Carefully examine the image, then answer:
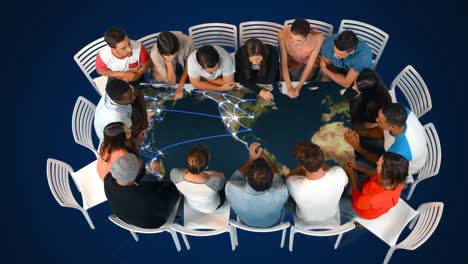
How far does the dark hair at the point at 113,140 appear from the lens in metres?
3.23

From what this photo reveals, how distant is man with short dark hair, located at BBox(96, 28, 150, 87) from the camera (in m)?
3.73

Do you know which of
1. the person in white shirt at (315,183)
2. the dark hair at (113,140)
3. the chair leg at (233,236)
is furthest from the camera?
the chair leg at (233,236)

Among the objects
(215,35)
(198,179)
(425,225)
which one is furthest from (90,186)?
(425,225)

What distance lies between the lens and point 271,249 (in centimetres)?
399

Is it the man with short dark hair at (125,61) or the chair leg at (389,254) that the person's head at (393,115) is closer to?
the chair leg at (389,254)

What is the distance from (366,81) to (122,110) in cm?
210

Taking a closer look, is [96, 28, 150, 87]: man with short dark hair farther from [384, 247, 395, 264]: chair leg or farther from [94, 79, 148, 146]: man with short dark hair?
[384, 247, 395, 264]: chair leg

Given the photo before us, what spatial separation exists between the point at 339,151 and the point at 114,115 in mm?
1931

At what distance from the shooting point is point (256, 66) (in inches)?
146

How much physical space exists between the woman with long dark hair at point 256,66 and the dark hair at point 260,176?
3.13ft

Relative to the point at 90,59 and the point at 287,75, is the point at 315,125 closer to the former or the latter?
the point at 287,75

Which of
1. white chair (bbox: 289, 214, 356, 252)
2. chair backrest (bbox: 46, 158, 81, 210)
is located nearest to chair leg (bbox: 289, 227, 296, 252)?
white chair (bbox: 289, 214, 356, 252)

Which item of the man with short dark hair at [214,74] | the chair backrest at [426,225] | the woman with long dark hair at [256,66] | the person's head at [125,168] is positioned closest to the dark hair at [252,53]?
the woman with long dark hair at [256,66]

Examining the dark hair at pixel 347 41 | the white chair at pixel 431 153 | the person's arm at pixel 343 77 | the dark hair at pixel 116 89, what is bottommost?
the white chair at pixel 431 153
